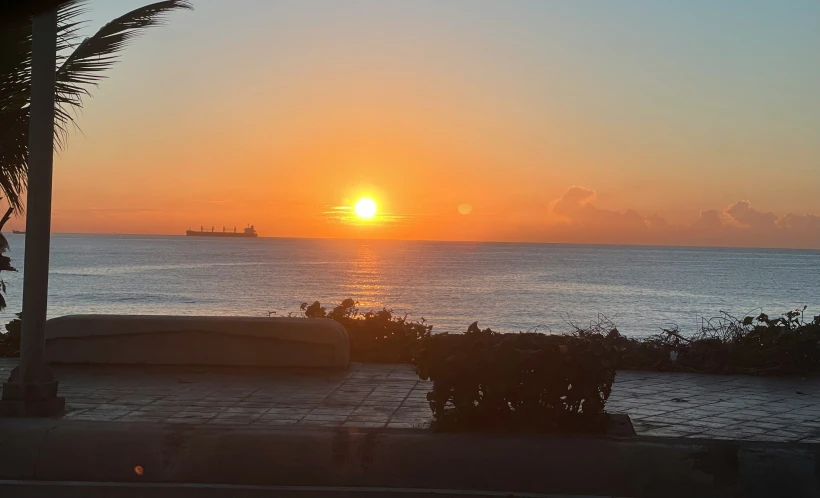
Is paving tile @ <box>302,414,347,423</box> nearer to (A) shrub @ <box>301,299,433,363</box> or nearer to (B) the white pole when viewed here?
(B) the white pole

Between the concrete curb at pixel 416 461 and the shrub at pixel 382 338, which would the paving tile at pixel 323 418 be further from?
the shrub at pixel 382 338

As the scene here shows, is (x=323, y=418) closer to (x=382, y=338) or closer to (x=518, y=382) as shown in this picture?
(x=518, y=382)

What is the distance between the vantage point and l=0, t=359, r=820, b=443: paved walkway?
6.89 meters

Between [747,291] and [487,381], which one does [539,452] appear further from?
[747,291]

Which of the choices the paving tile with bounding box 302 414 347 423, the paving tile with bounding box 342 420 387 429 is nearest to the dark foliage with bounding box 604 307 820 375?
the paving tile with bounding box 342 420 387 429

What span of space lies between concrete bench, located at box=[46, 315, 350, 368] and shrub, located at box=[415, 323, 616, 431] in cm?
369

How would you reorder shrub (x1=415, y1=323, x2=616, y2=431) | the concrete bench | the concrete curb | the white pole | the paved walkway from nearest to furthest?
the concrete curb
shrub (x1=415, y1=323, x2=616, y2=431)
the paved walkway
the white pole
the concrete bench

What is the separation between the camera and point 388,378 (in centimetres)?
951

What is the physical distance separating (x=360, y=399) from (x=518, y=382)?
2.16m

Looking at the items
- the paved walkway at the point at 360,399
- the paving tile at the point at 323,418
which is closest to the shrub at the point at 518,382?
the paved walkway at the point at 360,399

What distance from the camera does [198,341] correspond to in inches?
398

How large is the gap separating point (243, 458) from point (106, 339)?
5045 millimetres

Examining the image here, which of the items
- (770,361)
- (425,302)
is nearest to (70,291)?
(425,302)

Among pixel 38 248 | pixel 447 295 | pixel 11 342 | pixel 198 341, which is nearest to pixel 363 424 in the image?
pixel 38 248
